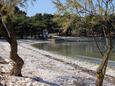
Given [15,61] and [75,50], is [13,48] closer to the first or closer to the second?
[15,61]

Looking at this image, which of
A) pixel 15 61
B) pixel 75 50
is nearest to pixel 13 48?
pixel 15 61

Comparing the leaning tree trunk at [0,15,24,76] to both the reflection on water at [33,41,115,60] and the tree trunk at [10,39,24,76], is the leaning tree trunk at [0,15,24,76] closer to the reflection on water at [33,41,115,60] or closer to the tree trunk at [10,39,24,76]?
the tree trunk at [10,39,24,76]

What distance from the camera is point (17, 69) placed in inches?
646

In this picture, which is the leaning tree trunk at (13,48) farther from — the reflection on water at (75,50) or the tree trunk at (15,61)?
the reflection on water at (75,50)

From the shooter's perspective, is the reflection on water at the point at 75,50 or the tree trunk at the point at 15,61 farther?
the reflection on water at the point at 75,50

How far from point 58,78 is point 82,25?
531 centimetres

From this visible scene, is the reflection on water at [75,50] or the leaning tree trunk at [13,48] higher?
the leaning tree trunk at [13,48]

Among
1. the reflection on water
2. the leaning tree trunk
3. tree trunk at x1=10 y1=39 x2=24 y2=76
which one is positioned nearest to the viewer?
the leaning tree trunk

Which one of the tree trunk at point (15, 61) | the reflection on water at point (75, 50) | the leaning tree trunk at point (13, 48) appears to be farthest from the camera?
the reflection on water at point (75, 50)

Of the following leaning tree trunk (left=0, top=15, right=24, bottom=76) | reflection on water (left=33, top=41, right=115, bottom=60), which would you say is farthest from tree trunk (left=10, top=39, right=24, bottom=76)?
reflection on water (left=33, top=41, right=115, bottom=60)

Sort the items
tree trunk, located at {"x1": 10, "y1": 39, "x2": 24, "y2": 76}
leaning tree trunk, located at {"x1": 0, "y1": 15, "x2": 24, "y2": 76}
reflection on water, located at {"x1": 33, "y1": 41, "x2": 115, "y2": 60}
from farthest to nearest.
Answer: reflection on water, located at {"x1": 33, "y1": 41, "x2": 115, "y2": 60} → tree trunk, located at {"x1": 10, "y1": 39, "x2": 24, "y2": 76} → leaning tree trunk, located at {"x1": 0, "y1": 15, "x2": 24, "y2": 76}

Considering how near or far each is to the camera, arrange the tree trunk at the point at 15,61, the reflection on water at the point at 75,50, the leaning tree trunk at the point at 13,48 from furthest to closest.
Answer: the reflection on water at the point at 75,50
the tree trunk at the point at 15,61
the leaning tree trunk at the point at 13,48

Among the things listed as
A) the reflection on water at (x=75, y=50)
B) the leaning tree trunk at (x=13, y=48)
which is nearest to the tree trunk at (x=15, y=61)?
the leaning tree trunk at (x=13, y=48)

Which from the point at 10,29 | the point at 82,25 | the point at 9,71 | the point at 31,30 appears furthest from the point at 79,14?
the point at 31,30
